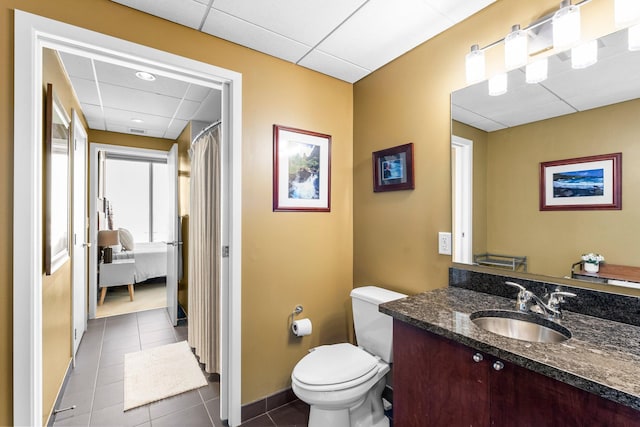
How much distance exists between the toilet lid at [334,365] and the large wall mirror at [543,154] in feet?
2.65

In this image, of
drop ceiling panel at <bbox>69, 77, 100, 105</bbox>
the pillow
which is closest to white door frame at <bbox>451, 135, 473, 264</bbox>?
drop ceiling panel at <bbox>69, 77, 100, 105</bbox>

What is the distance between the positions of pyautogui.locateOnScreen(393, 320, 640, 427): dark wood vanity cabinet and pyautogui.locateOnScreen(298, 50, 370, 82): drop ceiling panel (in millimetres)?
1725

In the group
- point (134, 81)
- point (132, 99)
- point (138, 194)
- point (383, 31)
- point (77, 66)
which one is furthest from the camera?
point (138, 194)

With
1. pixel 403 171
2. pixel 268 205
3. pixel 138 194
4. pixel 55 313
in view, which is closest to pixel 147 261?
pixel 138 194

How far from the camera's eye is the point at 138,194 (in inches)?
243

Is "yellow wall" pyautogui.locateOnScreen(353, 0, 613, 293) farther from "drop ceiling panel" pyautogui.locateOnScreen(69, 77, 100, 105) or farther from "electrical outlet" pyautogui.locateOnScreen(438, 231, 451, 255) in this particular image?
"drop ceiling panel" pyautogui.locateOnScreen(69, 77, 100, 105)

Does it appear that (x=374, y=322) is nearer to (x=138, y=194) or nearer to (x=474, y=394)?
(x=474, y=394)

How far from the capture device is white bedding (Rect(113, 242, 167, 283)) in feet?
15.2

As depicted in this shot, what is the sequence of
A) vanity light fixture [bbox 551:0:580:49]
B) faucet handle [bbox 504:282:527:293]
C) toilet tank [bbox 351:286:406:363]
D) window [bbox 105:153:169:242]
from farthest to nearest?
window [bbox 105:153:169:242] < toilet tank [bbox 351:286:406:363] < faucet handle [bbox 504:282:527:293] < vanity light fixture [bbox 551:0:580:49]

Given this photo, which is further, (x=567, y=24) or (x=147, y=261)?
(x=147, y=261)

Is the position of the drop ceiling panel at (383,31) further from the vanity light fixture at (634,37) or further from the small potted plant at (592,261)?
the small potted plant at (592,261)

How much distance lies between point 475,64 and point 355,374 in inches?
68.7

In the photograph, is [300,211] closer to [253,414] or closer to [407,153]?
[407,153]

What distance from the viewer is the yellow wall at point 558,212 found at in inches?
45.2
